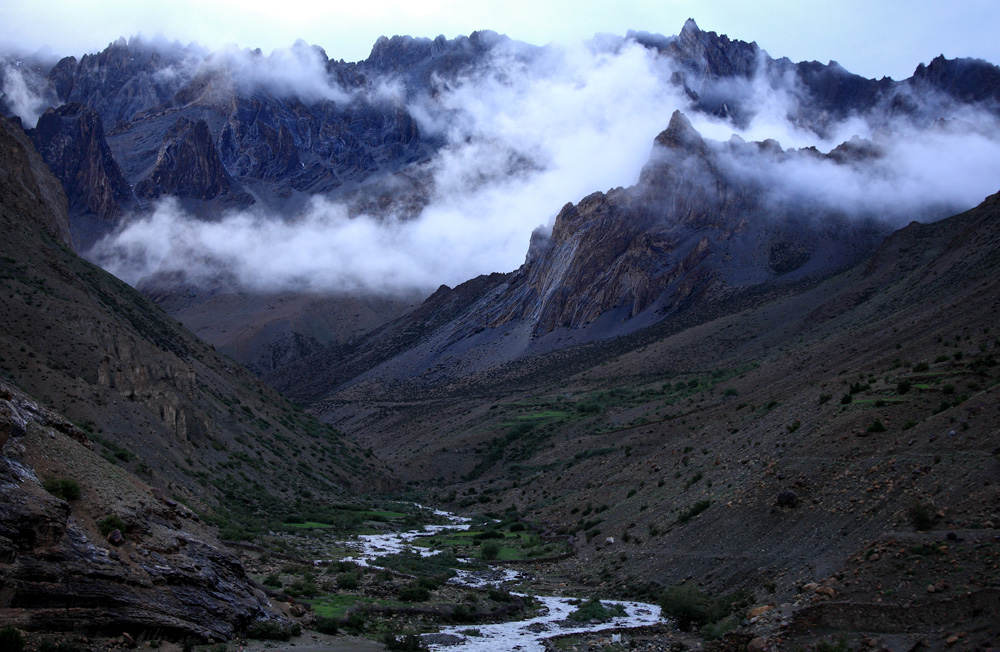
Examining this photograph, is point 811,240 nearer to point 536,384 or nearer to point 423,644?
point 536,384

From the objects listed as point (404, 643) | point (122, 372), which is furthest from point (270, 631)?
point (122, 372)

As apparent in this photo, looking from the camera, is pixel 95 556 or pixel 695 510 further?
pixel 695 510

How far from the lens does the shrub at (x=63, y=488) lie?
54.7 feet

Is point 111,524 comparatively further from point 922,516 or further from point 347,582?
point 922,516

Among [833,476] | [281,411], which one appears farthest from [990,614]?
[281,411]

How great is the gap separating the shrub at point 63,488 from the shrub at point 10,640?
347 cm

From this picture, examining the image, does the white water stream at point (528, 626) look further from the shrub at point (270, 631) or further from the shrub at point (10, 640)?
the shrub at point (10, 640)

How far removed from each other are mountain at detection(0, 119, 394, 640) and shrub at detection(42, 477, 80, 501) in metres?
0.06

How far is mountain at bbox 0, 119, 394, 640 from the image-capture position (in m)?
15.7

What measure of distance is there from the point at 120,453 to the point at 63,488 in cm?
1901

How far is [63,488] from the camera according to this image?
16812 mm

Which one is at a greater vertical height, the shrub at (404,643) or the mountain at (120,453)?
the mountain at (120,453)

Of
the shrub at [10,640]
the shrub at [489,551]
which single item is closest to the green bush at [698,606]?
the shrub at [489,551]

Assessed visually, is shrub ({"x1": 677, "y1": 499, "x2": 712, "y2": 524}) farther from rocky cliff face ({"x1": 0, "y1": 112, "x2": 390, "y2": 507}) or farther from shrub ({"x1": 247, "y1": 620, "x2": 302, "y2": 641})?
rocky cliff face ({"x1": 0, "y1": 112, "x2": 390, "y2": 507})
